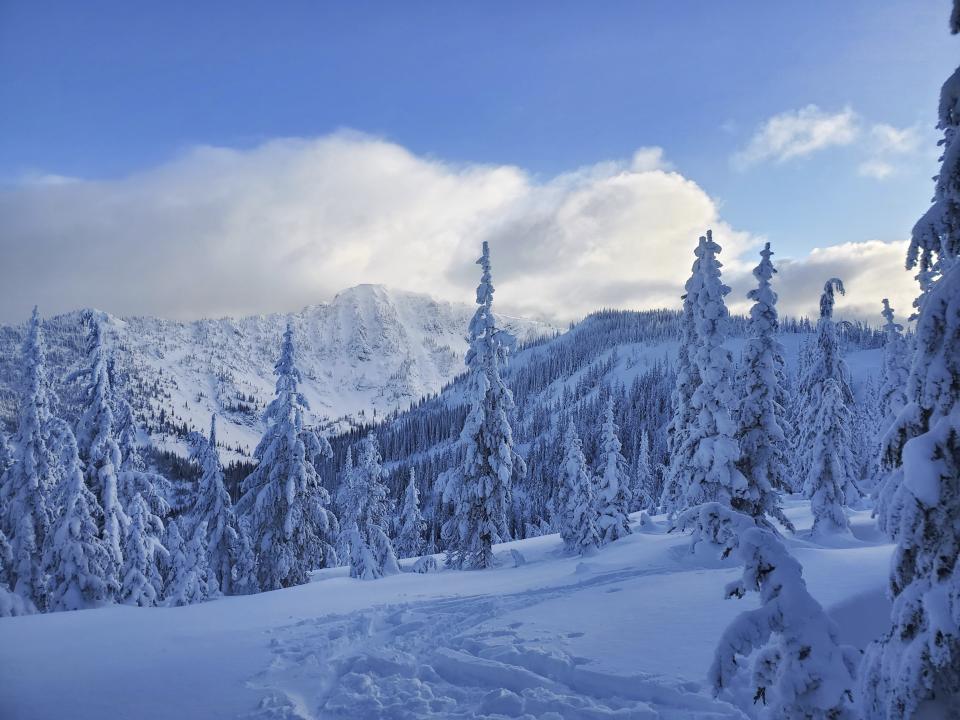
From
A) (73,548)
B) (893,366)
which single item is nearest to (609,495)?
(893,366)

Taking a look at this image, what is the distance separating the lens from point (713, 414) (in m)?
20.4

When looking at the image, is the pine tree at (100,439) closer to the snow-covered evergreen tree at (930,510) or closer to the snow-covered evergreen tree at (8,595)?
the snow-covered evergreen tree at (8,595)

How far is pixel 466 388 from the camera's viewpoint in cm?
2678

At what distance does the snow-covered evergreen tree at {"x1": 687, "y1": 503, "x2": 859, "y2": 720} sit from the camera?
4500mm

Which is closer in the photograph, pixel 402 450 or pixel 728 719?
pixel 728 719

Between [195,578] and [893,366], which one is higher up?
[893,366]

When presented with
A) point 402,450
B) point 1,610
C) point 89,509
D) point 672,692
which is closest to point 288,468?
point 89,509

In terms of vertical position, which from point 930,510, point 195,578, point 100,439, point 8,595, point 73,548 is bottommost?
point 195,578

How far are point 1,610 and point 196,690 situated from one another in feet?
65.0

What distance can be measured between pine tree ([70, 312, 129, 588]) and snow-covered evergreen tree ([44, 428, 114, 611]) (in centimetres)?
63

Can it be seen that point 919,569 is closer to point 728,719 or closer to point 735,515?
point 735,515

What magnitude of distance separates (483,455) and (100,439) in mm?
17260

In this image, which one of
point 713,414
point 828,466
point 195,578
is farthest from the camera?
point 828,466

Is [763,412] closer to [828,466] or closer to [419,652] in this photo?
[828,466]
